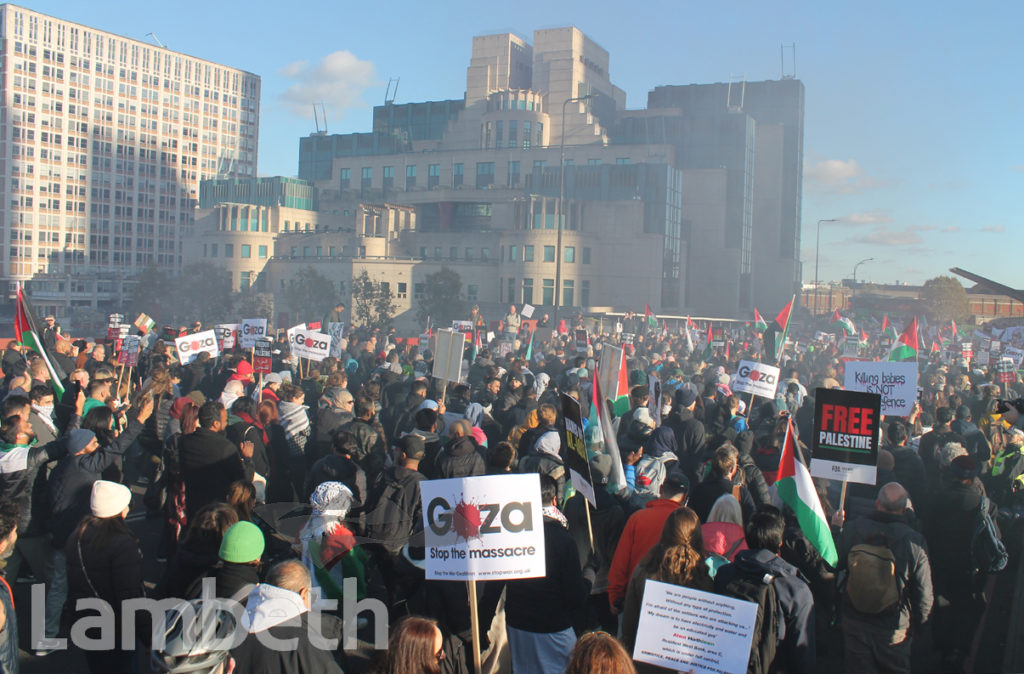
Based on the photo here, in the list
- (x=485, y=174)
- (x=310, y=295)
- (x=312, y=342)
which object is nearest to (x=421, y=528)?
(x=312, y=342)

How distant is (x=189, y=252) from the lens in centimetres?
9081

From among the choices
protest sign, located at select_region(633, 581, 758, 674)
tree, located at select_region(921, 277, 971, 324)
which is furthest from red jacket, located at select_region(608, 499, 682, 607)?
tree, located at select_region(921, 277, 971, 324)

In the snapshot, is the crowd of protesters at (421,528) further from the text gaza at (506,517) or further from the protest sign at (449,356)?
the protest sign at (449,356)

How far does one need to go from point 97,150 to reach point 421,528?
491 ft

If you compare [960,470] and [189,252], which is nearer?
[960,470]

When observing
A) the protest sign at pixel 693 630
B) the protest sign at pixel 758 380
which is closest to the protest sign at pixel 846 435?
the protest sign at pixel 693 630

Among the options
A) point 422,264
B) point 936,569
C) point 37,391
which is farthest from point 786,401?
point 422,264

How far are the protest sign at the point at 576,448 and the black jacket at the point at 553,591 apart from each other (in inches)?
32.9

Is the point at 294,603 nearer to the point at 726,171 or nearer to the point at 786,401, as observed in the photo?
the point at 786,401

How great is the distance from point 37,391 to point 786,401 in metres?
10.8

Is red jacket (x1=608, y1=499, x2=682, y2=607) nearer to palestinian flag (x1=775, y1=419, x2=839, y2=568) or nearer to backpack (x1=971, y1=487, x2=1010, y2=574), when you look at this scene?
palestinian flag (x1=775, y1=419, x2=839, y2=568)

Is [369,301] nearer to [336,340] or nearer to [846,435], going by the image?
[336,340]

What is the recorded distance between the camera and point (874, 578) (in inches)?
223

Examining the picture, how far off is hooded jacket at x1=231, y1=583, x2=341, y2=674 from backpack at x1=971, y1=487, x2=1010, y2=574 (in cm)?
574
